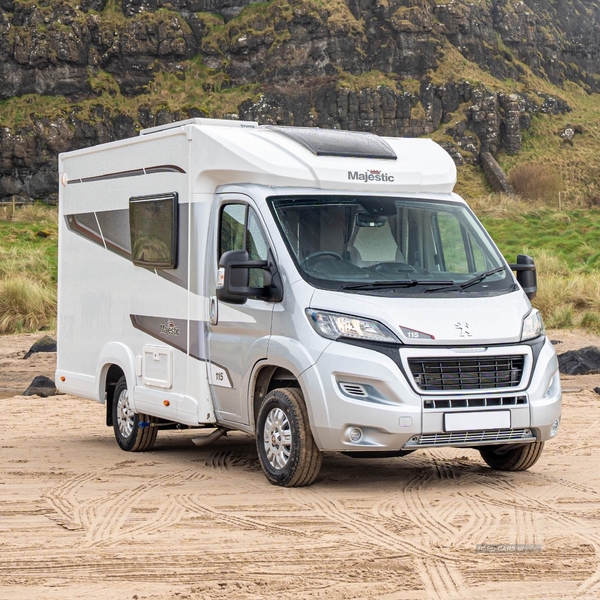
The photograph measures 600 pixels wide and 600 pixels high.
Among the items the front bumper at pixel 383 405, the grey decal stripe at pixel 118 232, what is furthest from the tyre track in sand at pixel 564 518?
the grey decal stripe at pixel 118 232

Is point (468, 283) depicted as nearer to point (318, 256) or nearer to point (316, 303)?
point (318, 256)

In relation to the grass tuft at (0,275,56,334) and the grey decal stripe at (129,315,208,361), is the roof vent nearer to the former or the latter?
the grey decal stripe at (129,315,208,361)

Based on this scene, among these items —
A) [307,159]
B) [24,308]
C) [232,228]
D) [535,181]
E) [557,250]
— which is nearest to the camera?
[307,159]

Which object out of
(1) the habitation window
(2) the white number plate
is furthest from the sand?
(1) the habitation window

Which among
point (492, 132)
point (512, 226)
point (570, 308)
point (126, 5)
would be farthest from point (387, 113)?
point (570, 308)

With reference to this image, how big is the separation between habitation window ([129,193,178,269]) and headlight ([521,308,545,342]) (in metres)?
3.07

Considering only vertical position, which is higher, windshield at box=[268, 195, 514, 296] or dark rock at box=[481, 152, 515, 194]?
dark rock at box=[481, 152, 515, 194]

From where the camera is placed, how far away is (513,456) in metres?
9.91

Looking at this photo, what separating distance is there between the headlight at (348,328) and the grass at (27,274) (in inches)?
640

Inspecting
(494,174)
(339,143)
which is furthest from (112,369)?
(494,174)

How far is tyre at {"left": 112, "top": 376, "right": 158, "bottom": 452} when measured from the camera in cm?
1135

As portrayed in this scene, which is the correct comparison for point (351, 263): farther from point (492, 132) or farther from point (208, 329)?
point (492, 132)

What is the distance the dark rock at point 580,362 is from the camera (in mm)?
18469

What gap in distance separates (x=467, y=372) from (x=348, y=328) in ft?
3.14
